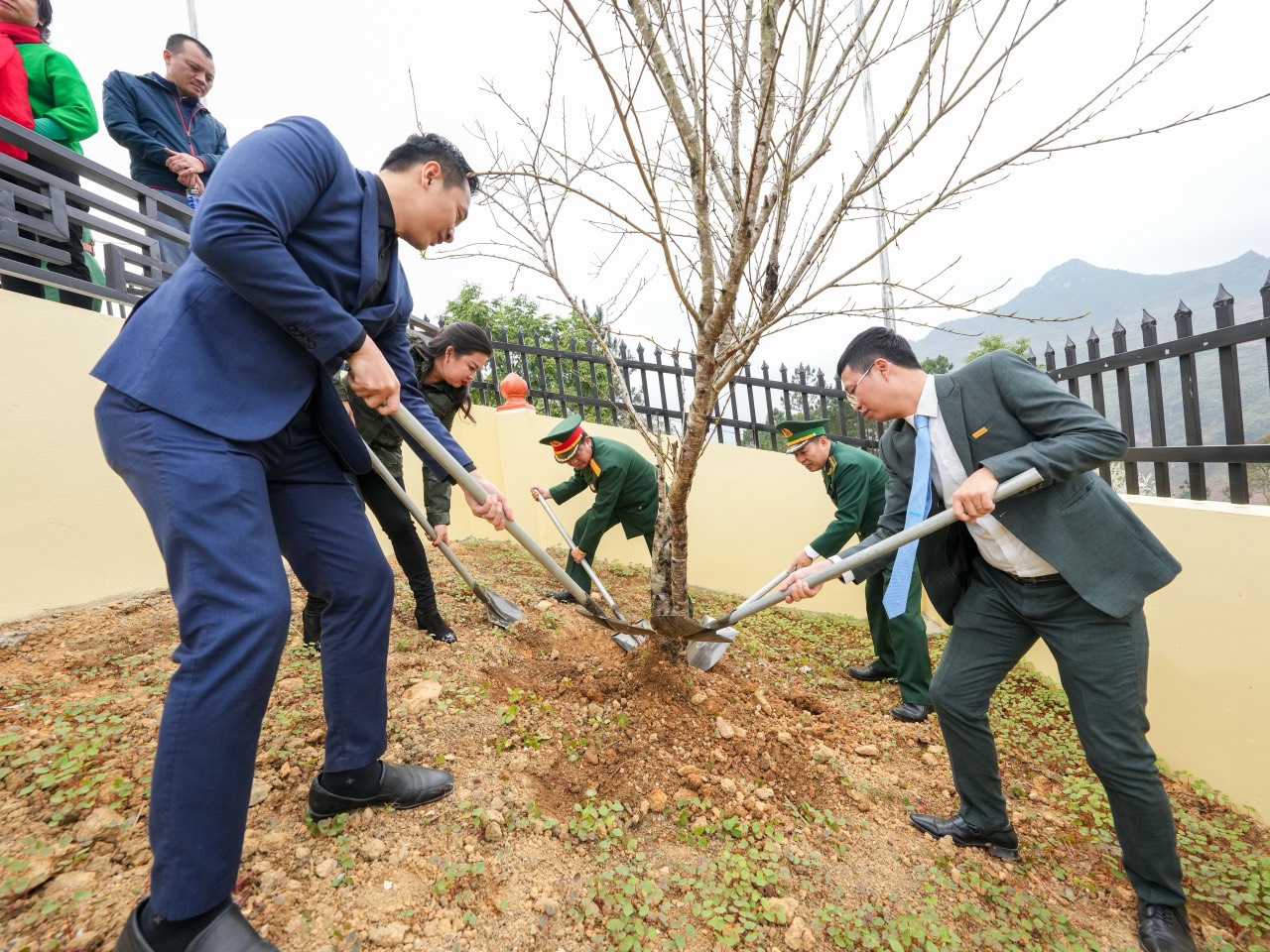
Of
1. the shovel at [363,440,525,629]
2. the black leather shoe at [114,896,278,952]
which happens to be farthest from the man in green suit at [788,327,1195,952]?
the shovel at [363,440,525,629]

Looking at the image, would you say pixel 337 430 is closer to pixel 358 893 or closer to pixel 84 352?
pixel 358 893

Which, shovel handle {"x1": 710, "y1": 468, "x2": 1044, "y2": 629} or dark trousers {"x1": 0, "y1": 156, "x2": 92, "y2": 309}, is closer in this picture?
shovel handle {"x1": 710, "y1": 468, "x2": 1044, "y2": 629}

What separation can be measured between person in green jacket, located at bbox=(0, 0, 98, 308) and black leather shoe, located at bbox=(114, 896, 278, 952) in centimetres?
348

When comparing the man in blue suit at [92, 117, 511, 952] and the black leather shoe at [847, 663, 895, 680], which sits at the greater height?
the man in blue suit at [92, 117, 511, 952]

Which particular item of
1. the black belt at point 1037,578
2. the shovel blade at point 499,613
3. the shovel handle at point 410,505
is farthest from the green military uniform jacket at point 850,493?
the shovel handle at point 410,505

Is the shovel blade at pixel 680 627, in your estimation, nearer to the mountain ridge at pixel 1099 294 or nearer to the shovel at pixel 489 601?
the shovel at pixel 489 601

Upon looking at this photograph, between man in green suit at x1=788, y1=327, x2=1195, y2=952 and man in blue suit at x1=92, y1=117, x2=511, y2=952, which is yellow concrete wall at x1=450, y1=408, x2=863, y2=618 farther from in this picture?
man in blue suit at x1=92, y1=117, x2=511, y2=952

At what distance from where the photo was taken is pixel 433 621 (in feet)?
10.8

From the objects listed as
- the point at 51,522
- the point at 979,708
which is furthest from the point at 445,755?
the point at 51,522

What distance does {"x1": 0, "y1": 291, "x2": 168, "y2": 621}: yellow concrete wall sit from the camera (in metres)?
3.08

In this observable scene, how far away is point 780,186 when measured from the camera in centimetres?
212

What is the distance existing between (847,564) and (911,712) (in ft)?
4.90

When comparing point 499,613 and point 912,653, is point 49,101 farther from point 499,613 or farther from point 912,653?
point 912,653

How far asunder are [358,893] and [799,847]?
4.46 ft
